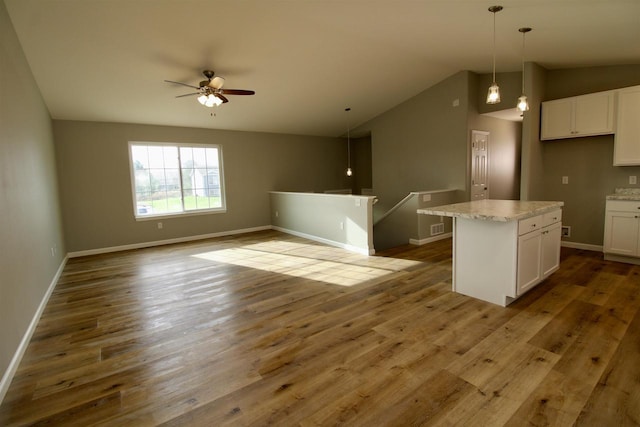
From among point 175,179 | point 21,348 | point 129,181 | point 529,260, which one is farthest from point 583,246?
point 129,181

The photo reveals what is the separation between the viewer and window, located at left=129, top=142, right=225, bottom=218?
6.36 meters

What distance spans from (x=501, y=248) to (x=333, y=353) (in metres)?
1.89

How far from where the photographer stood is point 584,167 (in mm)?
4914

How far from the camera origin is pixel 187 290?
3.79 m

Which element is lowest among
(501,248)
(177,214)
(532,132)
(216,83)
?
(501,248)

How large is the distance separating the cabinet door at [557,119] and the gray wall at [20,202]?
673 centimetres

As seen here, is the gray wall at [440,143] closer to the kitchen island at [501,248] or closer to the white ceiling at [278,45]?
the white ceiling at [278,45]

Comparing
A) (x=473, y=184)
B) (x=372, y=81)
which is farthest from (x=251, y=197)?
(x=473, y=184)

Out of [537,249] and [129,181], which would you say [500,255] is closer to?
[537,249]

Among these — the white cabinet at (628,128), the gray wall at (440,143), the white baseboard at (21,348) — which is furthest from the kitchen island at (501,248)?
the white baseboard at (21,348)

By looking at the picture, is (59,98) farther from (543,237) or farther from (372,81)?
(543,237)

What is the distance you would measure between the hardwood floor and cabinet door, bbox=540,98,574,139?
6.97ft

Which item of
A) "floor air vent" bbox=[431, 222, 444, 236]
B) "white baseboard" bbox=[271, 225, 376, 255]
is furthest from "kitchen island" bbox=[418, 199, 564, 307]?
"floor air vent" bbox=[431, 222, 444, 236]

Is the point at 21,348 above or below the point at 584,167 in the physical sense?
below
